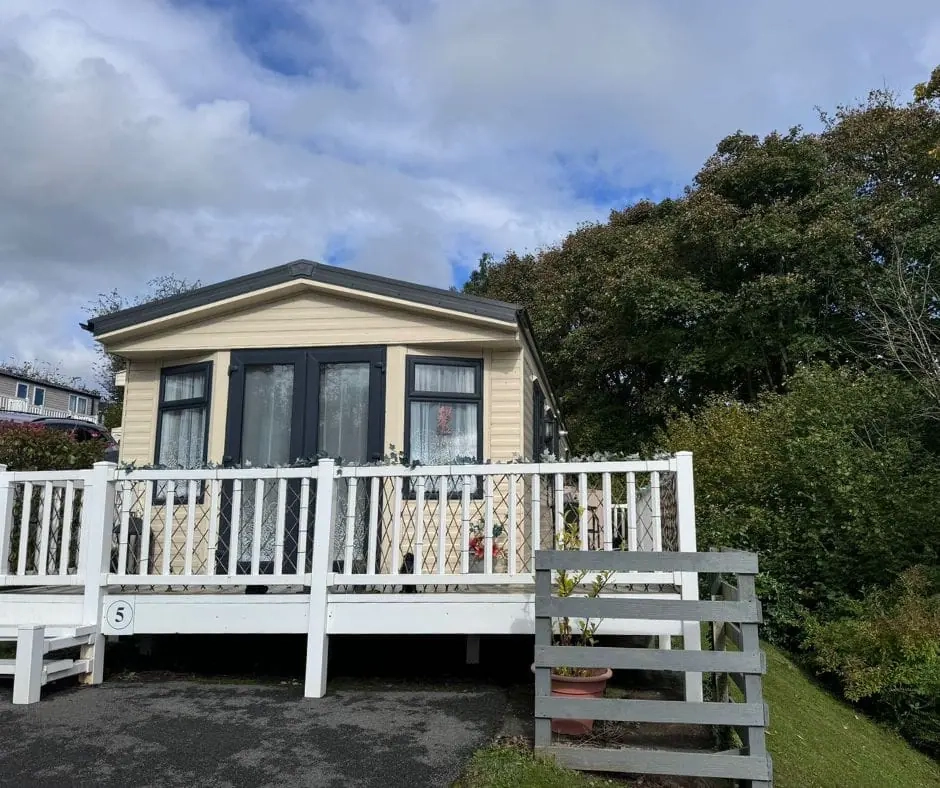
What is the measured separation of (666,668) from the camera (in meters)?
3.32

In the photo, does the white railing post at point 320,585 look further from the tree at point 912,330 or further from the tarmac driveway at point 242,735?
the tree at point 912,330

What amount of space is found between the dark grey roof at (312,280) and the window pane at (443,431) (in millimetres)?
918

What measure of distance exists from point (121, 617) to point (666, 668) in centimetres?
358

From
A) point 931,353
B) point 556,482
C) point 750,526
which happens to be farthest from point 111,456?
point 931,353

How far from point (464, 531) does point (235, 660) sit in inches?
94.7

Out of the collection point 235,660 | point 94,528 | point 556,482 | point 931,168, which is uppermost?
point 931,168

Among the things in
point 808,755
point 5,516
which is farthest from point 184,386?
point 808,755

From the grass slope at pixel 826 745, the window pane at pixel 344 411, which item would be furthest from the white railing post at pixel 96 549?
the grass slope at pixel 826 745

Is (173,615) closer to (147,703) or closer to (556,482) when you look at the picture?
(147,703)

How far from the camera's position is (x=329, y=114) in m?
10.9

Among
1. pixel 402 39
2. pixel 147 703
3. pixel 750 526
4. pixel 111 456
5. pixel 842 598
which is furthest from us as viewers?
pixel 111 456

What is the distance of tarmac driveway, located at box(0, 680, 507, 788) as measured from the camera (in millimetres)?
3225

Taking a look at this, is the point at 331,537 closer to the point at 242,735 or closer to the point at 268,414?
the point at 242,735

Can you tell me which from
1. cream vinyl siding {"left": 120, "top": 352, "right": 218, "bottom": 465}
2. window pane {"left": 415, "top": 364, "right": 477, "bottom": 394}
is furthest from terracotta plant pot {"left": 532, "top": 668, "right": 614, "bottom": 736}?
cream vinyl siding {"left": 120, "top": 352, "right": 218, "bottom": 465}
